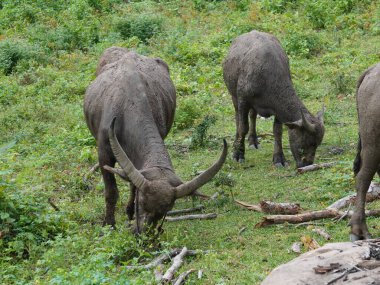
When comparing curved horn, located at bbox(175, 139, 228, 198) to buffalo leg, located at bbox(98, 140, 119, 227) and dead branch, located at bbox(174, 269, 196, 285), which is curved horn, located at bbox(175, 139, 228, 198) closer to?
dead branch, located at bbox(174, 269, 196, 285)

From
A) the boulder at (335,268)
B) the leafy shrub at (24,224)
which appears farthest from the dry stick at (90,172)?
the boulder at (335,268)

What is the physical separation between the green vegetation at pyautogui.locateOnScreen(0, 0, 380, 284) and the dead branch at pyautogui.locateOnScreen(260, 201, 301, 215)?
0.16 meters

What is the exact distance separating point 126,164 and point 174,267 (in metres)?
1.49

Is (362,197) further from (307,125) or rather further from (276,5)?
(276,5)

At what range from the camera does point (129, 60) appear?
1034 centimetres

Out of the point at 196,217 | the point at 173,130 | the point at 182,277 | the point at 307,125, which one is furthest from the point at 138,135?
the point at 173,130

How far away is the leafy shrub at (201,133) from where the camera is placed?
13.4 m

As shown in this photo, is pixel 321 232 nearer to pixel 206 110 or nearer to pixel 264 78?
pixel 264 78

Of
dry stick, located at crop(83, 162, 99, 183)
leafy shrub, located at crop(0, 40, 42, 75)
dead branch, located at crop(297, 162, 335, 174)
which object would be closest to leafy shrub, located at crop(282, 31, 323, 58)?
leafy shrub, located at crop(0, 40, 42, 75)

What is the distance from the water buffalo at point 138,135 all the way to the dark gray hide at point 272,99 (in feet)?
6.63

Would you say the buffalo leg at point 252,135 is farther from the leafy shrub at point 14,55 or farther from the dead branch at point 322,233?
the leafy shrub at point 14,55

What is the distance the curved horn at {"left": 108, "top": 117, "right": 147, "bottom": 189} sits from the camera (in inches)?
322

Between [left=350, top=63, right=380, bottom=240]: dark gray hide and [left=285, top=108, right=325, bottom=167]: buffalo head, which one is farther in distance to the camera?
[left=285, top=108, right=325, bottom=167]: buffalo head

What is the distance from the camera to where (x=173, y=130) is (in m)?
15.0
